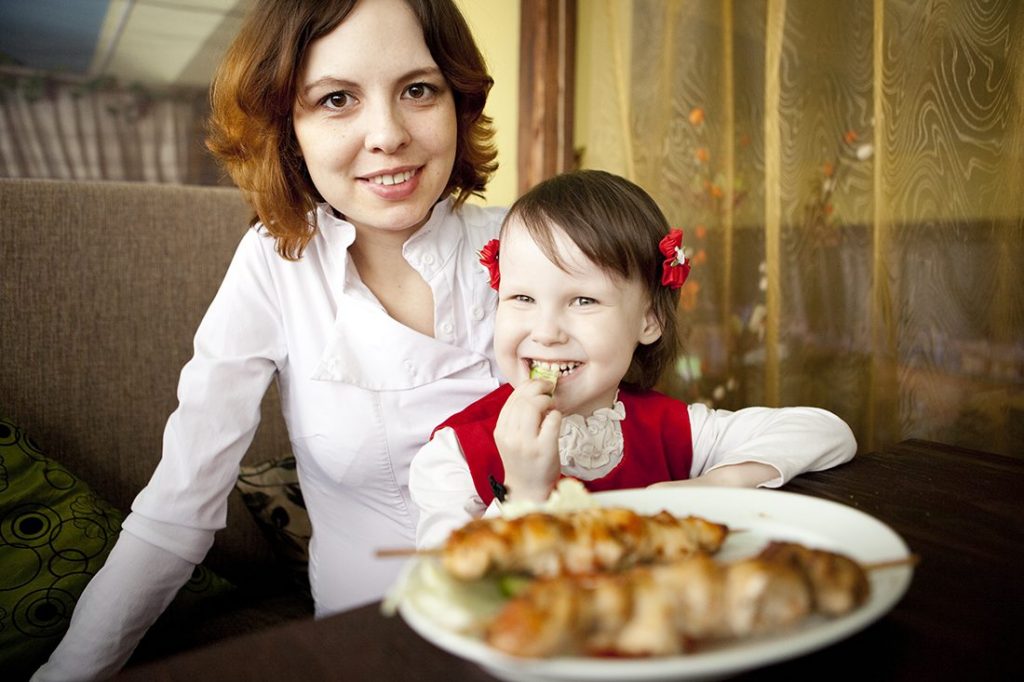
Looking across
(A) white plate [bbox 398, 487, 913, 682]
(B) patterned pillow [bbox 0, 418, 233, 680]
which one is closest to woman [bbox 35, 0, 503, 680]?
(B) patterned pillow [bbox 0, 418, 233, 680]

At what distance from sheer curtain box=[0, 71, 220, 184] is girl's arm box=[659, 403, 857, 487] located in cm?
231

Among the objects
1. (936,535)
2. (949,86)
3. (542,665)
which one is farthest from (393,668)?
(949,86)

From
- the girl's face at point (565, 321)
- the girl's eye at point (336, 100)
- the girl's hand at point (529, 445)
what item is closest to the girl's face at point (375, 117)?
the girl's eye at point (336, 100)

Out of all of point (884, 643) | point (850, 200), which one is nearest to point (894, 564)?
point (884, 643)

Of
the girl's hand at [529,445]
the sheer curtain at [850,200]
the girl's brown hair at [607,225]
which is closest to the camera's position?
the girl's hand at [529,445]

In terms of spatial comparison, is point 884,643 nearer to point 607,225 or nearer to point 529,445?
point 529,445

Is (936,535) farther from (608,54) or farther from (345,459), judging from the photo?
(608,54)

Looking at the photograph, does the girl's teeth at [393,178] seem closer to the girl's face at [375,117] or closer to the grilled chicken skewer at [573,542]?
the girl's face at [375,117]

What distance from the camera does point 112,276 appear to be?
1.77 m

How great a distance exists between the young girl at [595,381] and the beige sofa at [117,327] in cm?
82

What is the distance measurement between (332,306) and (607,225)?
1.79 ft

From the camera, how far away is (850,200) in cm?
206

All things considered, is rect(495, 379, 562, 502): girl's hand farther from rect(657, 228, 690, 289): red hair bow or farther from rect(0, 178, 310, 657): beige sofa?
rect(0, 178, 310, 657): beige sofa

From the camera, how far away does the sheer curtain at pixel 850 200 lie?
69.9 inches
